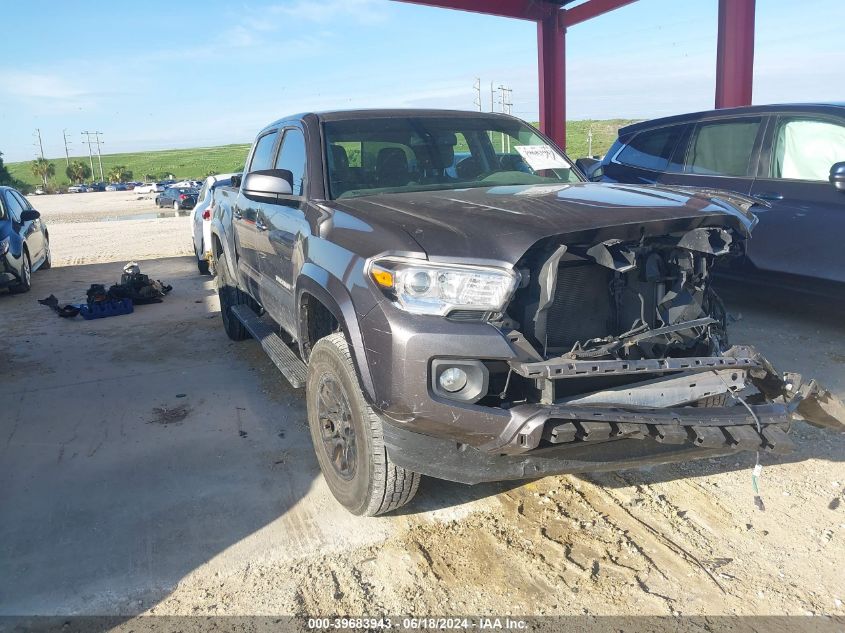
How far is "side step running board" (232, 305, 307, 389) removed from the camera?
3748mm

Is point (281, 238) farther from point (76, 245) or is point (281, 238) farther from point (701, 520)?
point (76, 245)

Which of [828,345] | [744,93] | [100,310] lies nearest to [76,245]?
[100,310]

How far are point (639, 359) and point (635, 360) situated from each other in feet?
0.58

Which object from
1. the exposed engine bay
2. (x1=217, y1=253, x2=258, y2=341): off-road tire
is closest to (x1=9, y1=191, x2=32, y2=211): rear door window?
(x1=217, y1=253, x2=258, y2=341): off-road tire

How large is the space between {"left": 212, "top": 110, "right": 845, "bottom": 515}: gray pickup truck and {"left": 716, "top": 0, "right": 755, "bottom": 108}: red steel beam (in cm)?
714

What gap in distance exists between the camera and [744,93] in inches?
371

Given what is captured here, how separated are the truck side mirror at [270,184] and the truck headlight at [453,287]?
1273 mm

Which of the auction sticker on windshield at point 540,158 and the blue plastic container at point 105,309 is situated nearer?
the auction sticker on windshield at point 540,158

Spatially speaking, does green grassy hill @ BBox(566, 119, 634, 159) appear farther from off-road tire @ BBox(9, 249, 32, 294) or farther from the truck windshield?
the truck windshield

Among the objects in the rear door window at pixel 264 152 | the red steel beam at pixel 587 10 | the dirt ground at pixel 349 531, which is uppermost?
the red steel beam at pixel 587 10

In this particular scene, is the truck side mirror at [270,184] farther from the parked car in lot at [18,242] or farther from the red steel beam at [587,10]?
the red steel beam at [587,10]

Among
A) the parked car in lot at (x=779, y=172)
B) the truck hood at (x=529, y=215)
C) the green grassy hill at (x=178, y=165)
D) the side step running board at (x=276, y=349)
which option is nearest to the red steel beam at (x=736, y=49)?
the parked car in lot at (x=779, y=172)

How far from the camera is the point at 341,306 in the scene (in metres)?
2.86

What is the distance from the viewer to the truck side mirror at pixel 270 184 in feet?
11.6
